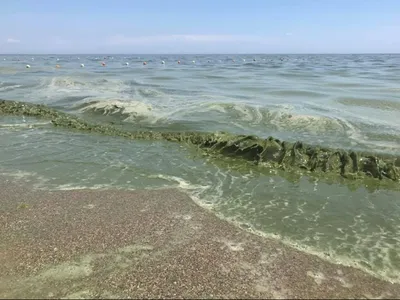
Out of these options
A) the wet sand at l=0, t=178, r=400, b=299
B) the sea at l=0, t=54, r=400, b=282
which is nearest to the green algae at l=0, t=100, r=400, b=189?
the sea at l=0, t=54, r=400, b=282

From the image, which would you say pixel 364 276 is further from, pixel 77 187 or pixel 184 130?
pixel 184 130

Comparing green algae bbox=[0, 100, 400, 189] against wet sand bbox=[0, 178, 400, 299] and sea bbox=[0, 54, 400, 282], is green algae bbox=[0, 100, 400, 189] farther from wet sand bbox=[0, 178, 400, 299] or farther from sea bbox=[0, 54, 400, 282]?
wet sand bbox=[0, 178, 400, 299]

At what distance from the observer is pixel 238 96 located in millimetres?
24297

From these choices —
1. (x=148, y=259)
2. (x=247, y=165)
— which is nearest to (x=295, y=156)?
(x=247, y=165)

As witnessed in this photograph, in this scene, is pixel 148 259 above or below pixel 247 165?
above

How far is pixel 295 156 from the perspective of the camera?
36.8 feet

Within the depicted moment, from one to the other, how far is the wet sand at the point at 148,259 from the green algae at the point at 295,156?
170 inches

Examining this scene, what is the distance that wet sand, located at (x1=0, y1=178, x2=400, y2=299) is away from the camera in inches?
198

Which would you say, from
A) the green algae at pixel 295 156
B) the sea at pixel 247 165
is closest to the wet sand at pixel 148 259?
the sea at pixel 247 165

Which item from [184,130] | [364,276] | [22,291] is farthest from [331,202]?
[184,130]

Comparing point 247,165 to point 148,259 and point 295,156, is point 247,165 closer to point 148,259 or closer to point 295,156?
point 295,156

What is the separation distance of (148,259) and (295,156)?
22.2 feet

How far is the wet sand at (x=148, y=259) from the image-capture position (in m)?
5.04

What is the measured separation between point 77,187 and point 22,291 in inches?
162
